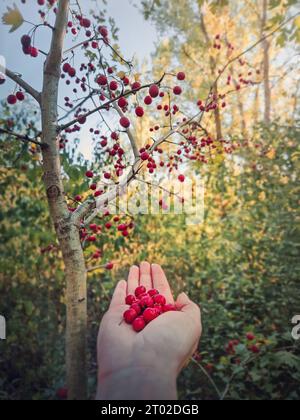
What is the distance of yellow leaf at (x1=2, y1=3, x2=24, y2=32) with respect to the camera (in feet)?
3.27

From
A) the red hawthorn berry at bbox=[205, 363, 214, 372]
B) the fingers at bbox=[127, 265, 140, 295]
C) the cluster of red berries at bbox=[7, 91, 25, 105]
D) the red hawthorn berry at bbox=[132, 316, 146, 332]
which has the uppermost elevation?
the cluster of red berries at bbox=[7, 91, 25, 105]

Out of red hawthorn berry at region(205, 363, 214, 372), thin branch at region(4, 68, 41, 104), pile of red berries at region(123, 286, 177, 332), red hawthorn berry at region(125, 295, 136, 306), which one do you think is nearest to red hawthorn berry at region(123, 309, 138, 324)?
pile of red berries at region(123, 286, 177, 332)

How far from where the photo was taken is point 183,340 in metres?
1.02

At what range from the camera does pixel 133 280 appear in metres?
1.55

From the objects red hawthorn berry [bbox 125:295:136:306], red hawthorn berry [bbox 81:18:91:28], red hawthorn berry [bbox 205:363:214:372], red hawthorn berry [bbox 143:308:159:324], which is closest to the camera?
red hawthorn berry [bbox 143:308:159:324]

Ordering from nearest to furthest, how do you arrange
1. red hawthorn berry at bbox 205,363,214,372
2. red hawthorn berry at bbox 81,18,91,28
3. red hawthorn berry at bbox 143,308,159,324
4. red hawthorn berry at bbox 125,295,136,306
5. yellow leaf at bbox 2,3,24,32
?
yellow leaf at bbox 2,3,24,32 < red hawthorn berry at bbox 143,308,159,324 < red hawthorn berry at bbox 125,295,136,306 < red hawthorn berry at bbox 81,18,91,28 < red hawthorn berry at bbox 205,363,214,372

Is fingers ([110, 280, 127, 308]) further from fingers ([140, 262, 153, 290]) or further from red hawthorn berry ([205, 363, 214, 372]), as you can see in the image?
red hawthorn berry ([205, 363, 214, 372])

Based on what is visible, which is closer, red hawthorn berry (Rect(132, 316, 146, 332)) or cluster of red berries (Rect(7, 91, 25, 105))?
red hawthorn berry (Rect(132, 316, 146, 332))

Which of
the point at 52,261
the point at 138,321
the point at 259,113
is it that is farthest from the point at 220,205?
the point at 259,113

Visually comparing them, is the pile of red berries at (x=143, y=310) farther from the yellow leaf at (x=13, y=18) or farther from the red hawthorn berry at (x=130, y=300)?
the yellow leaf at (x=13, y=18)

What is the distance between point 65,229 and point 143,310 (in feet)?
1.36

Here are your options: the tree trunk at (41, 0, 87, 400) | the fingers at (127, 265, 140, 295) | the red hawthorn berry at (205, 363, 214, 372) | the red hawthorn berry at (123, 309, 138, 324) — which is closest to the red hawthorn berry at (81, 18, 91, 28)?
the tree trunk at (41, 0, 87, 400)

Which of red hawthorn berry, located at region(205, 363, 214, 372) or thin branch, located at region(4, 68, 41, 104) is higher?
thin branch, located at region(4, 68, 41, 104)

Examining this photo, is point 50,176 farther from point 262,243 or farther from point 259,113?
point 259,113
